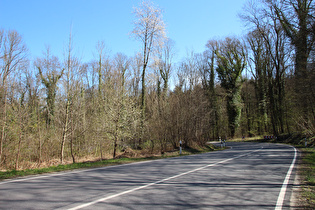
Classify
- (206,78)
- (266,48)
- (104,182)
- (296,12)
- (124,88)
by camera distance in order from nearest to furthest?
(104,182), (296,12), (124,88), (266,48), (206,78)

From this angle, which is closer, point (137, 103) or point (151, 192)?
point (151, 192)

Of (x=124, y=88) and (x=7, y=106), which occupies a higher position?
(x=124, y=88)

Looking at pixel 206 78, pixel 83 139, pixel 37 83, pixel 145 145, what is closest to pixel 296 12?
pixel 145 145

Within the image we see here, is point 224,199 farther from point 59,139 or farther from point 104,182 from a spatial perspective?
point 59,139

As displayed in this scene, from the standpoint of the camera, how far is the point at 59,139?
15.7 meters

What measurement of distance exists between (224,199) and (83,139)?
50.9ft

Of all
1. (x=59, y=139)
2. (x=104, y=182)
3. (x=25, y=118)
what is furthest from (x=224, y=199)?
(x=59, y=139)

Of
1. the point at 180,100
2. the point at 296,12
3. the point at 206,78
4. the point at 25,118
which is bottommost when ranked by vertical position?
the point at 25,118

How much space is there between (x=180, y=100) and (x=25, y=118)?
47.5ft

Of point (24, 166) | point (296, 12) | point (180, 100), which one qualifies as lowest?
point (24, 166)

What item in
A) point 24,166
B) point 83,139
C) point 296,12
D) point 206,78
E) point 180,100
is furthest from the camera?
point 206,78

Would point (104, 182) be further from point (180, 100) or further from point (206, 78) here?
point (206, 78)

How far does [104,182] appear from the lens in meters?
6.86

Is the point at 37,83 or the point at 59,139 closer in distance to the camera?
the point at 59,139
